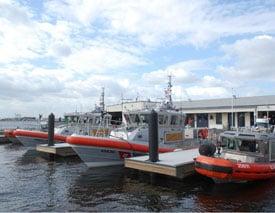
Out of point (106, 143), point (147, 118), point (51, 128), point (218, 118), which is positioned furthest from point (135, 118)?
point (218, 118)

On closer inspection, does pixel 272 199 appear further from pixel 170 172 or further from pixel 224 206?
pixel 170 172

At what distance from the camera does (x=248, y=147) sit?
1409 centimetres

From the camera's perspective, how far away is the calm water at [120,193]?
37.1 feet

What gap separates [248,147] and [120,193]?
5274mm

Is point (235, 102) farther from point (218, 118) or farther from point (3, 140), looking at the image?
point (3, 140)

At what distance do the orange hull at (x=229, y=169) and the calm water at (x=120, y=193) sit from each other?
52cm

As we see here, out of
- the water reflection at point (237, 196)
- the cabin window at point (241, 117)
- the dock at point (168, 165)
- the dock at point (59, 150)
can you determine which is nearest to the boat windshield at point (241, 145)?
the water reflection at point (237, 196)

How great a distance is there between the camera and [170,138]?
63.9 feet

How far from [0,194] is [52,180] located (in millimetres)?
2843

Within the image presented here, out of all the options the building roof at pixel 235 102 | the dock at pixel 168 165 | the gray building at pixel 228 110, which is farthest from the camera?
the building roof at pixel 235 102

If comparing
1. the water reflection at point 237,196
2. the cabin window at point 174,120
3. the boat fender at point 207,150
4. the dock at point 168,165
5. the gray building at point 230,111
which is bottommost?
the water reflection at point 237,196

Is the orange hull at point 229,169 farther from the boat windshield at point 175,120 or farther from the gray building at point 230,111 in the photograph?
the gray building at point 230,111

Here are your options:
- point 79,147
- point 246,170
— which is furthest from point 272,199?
point 79,147

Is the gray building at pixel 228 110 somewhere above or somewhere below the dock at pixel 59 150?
above
